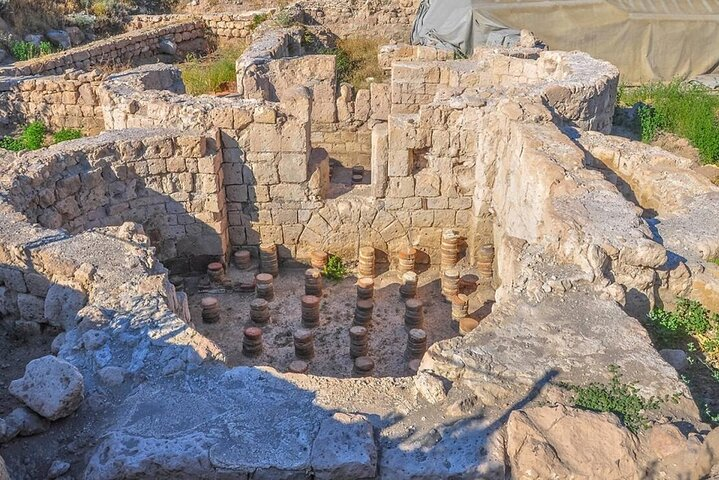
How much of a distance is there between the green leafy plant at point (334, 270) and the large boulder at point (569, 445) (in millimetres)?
5068

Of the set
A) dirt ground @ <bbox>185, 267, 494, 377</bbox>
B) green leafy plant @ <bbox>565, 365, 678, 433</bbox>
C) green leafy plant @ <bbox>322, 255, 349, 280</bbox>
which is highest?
green leafy plant @ <bbox>565, 365, 678, 433</bbox>

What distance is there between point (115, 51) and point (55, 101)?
4210 mm

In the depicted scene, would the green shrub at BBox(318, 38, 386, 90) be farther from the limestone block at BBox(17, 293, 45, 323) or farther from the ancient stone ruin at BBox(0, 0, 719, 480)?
the limestone block at BBox(17, 293, 45, 323)

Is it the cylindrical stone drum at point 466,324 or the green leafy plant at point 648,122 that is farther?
the green leafy plant at point 648,122

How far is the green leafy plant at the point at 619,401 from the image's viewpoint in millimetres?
3777

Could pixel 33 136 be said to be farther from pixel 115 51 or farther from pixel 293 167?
pixel 293 167

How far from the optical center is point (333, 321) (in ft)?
25.6

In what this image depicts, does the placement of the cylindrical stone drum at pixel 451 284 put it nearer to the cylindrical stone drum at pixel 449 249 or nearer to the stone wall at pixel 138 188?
the cylindrical stone drum at pixel 449 249

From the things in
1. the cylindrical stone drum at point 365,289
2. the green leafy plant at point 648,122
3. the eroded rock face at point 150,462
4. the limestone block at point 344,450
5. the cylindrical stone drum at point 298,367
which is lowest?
the cylindrical stone drum at point 298,367

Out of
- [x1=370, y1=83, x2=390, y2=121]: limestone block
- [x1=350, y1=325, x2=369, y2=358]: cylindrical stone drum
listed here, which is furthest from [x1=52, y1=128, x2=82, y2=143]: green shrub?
[x1=350, y1=325, x2=369, y2=358]: cylindrical stone drum

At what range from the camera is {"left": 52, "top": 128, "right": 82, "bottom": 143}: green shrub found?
11.6 meters

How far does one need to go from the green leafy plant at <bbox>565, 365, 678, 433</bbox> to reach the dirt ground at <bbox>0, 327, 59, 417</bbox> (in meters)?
4.04

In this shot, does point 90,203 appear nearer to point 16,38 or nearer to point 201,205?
point 201,205

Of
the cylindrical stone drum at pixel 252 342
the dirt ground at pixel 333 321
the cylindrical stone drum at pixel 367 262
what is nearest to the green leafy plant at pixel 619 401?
the dirt ground at pixel 333 321
